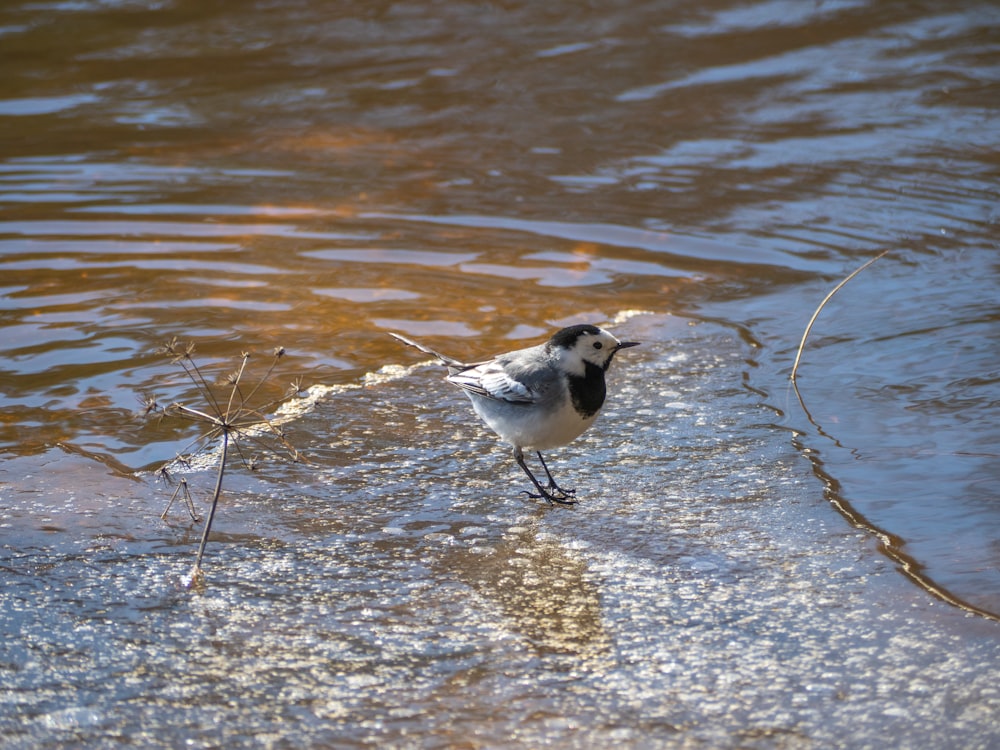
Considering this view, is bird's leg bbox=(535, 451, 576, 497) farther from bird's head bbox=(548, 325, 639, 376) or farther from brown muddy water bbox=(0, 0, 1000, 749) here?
bird's head bbox=(548, 325, 639, 376)

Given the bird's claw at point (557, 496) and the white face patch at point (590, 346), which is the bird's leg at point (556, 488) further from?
the white face patch at point (590, 346)

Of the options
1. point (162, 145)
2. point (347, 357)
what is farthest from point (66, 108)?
point (347, 357)

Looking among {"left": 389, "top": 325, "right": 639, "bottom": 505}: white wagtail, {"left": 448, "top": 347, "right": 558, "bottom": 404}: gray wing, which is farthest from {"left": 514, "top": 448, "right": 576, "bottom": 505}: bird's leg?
{"left": 448, "top": 347, "right": 558, "bottom": 404}: gray wing

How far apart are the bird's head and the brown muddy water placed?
586mm

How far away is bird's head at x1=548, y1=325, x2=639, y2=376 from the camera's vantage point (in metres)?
4.80

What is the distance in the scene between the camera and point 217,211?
29.4ft

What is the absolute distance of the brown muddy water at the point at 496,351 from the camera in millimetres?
3686

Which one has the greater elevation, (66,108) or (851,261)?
(66,108)

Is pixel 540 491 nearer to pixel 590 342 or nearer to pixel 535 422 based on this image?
pixel 535 422

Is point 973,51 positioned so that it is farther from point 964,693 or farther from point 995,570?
point 964,693

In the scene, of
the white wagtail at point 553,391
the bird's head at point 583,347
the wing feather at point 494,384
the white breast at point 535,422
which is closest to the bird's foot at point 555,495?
the white wagtail at point 553,391

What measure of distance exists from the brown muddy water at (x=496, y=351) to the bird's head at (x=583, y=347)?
586mm

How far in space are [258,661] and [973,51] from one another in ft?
32.1

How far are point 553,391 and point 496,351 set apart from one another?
1.84m
